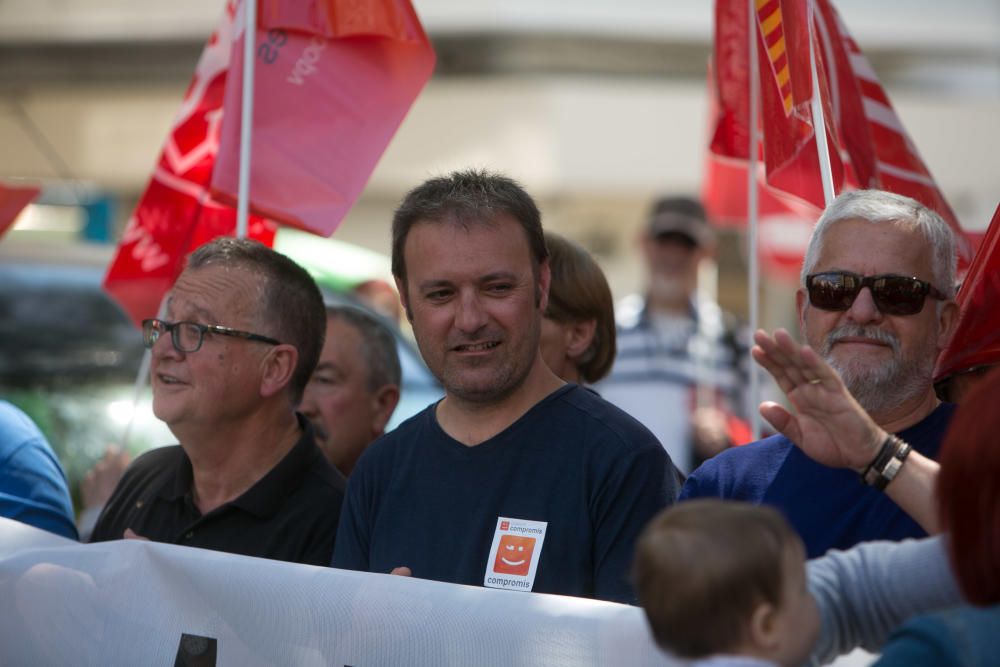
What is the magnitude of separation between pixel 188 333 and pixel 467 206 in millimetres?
903

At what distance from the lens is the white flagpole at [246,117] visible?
13.9 feet

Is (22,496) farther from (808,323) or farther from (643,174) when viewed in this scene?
(643,174)

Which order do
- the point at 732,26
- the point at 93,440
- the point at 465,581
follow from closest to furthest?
the point at 465,581
the point at 732,26
the point at 93,440

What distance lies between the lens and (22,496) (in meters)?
3.76

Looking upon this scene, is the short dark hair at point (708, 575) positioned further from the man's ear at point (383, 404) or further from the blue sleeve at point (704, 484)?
the man's ear at point (383, 404)

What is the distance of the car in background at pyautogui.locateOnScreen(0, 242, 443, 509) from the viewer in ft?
20.5

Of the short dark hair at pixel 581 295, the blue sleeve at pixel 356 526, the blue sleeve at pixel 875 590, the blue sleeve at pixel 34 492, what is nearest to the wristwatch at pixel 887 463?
the blue sleeve at pixel 875 590

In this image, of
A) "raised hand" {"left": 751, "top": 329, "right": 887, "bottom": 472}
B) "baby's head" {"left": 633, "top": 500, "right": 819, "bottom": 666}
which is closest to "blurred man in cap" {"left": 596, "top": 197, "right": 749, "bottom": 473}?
"raised hand" {"left": 751, "top": 329, "right": 887, "bottom": 472}

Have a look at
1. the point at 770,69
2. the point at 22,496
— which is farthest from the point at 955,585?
the point at 22,496

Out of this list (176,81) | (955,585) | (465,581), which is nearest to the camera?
(955,585)

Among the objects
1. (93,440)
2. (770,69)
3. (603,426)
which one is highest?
(770,69)

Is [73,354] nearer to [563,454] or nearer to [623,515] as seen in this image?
[563,454]

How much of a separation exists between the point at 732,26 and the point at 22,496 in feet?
8.60

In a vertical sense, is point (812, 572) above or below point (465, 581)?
above
